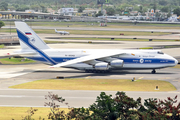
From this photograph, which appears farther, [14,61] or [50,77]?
[14,61]

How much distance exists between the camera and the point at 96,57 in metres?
53.8

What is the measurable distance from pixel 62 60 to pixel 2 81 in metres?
12.3

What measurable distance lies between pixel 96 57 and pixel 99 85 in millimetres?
9766

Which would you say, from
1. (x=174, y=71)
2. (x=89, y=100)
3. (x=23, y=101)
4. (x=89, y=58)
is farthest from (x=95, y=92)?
(x=174, y=71)

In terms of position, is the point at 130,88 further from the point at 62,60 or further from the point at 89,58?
the point at 62,60

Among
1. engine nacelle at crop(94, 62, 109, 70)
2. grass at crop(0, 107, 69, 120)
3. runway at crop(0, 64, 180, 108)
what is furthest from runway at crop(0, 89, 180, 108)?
engine nacelle at crop(94, 62, 109, 70)

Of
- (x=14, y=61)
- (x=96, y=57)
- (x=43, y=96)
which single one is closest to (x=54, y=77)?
(x=96, y=57)

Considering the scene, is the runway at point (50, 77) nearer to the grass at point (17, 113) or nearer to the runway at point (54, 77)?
the runway at point (54, 77)

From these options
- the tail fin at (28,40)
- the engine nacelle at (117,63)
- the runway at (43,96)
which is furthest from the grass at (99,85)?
the tail fin at (28,40)

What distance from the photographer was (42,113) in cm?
3089

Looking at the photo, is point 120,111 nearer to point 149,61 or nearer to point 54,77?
point 54,77

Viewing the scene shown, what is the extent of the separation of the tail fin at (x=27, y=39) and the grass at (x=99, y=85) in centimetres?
1058

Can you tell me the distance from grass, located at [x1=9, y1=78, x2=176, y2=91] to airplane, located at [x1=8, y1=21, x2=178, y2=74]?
20.5 feet

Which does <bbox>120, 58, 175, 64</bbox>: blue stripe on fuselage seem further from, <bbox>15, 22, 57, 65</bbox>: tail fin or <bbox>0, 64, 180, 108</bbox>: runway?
<bbox>15, 22, 57, 65</bbox>: tail fin
